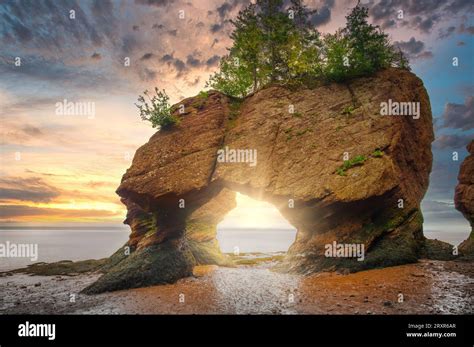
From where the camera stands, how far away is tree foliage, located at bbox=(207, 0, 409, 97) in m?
19.0

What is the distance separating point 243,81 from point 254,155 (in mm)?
10094

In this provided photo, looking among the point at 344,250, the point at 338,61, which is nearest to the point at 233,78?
the point at 338,61

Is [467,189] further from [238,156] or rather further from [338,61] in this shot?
[238,156]

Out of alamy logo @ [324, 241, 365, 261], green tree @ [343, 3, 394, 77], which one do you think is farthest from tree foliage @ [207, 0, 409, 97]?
alamy logo @ [324, 241, 365, 261]

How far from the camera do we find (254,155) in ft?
59.4

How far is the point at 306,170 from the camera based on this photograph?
16.8 m

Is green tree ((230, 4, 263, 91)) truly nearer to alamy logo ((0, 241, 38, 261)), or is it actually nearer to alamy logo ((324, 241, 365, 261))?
alamy logo ((324, 241, 365, 261))

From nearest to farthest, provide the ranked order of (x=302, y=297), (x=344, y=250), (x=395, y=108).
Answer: (x=302, y=297) < (x=344, y=250) < (x=395, y=108)
